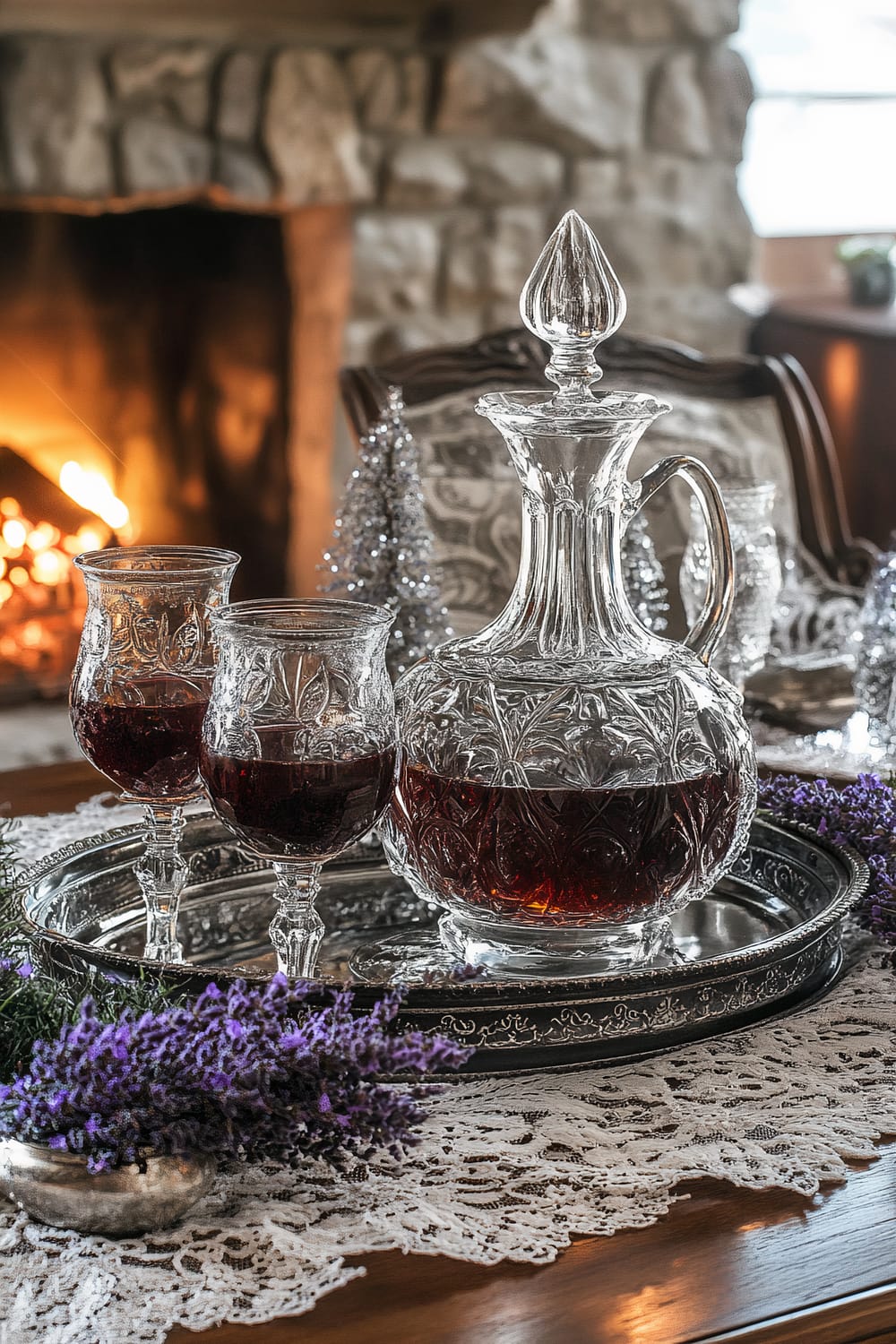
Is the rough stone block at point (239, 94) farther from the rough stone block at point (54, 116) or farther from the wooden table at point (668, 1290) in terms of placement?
the wooden table at point (668, 1290)

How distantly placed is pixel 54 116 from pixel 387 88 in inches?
20.0

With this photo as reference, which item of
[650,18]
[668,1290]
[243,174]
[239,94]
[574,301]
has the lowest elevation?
[668,1290]

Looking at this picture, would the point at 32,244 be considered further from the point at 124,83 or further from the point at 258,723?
the point at 258,723

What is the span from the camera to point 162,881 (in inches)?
32.6

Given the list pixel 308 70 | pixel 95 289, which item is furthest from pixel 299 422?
pixel 308 70

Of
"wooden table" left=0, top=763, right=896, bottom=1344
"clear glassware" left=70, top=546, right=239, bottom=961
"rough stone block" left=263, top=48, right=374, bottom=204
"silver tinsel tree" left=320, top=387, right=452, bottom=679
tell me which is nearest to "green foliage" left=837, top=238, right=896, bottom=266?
"rough stone block" left=263, top=48, right=374, bottom=204

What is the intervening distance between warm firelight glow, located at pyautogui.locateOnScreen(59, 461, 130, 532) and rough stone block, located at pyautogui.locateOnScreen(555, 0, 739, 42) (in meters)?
1.05

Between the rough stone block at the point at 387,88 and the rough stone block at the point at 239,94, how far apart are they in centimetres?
14

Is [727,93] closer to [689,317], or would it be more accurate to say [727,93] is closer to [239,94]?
[689,317]

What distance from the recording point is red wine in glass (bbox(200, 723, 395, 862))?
711 millimetres

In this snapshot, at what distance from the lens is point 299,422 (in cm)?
257

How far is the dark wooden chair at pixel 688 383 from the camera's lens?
6.50 ft

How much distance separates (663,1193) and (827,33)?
327 cm

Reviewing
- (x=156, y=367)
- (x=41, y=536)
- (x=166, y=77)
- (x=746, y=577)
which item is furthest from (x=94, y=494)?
(x=746, y=577)
